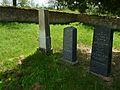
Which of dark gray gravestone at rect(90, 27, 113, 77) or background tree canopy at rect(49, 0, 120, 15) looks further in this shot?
background tree canopy at rect(49, 0, 120, 15)

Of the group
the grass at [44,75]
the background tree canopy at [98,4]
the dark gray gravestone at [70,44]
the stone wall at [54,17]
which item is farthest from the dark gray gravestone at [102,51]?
the stone wall at [54,17]

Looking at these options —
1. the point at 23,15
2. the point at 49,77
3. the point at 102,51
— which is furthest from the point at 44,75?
the point at 23,15

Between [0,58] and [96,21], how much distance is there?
11852 mm

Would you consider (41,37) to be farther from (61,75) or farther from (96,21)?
(96,21)

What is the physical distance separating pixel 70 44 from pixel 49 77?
1713mm

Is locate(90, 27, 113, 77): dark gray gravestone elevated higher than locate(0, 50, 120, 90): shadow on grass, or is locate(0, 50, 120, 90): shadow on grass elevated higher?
locate(90, 27, 113, 77): dark gray gravestone

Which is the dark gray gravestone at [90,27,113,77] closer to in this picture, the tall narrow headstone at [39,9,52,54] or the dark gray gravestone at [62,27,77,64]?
the dark gray gravestone at [62,27,77,64]

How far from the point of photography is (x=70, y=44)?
16.2 ft

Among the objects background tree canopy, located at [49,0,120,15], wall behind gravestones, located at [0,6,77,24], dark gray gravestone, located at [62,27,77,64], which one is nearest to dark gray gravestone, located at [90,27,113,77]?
dark gray gravestone, located at [62,27,77,64]

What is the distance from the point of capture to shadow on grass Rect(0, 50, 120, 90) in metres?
3.44

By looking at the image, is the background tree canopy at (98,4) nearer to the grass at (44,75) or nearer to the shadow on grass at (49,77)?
the grass at (44,75)

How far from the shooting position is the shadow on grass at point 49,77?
3444 mm

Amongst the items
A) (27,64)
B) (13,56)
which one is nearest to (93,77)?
(27,64)

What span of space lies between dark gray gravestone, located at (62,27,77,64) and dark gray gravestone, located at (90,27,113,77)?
3.21 feet
